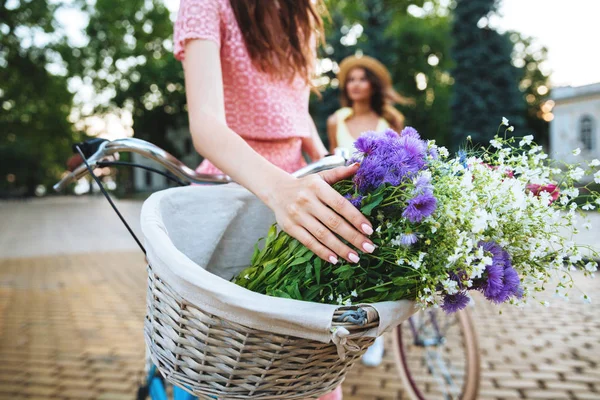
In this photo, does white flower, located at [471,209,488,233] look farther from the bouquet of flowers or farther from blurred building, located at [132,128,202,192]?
blurred building, located at [132,128,202,192]

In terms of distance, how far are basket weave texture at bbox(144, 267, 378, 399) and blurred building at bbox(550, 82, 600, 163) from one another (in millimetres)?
34095

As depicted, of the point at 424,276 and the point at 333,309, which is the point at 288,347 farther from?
the point at 424,276

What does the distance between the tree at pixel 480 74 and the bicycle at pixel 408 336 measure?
18727mm

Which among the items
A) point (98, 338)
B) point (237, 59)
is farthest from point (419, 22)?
point (237, 59)

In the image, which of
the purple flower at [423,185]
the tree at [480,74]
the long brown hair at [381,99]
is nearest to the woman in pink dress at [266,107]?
the purple flower at [423,185]

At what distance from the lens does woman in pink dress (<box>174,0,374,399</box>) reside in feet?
3.08

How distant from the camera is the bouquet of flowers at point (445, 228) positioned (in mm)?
920

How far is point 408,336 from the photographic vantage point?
4.01m

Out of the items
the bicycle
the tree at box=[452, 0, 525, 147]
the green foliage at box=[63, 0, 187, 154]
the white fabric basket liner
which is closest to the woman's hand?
the white fabric basket liner

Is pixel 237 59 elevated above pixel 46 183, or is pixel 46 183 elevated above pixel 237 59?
pixel 237 59

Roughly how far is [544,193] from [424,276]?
0.98 ft

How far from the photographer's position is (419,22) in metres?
25.7

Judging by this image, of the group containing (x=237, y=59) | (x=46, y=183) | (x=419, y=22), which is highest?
(x=419, y=22)

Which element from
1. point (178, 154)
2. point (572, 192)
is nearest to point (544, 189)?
point (572, 192)
